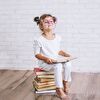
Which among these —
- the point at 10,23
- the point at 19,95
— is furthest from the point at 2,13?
the point at 19,95

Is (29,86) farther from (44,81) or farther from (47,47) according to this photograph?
(47,47)

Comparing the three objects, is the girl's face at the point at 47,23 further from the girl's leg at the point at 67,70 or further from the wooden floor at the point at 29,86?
the wooden floor at the point at 29,86

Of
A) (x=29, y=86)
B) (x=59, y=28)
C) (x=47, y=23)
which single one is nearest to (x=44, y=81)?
(x=29, y=86)

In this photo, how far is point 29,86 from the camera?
10.1 ft

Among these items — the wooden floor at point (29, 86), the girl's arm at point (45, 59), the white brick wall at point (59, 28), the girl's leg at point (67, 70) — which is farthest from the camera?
the white brick wall at point (59, 28)

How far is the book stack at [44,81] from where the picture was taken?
2.74 m

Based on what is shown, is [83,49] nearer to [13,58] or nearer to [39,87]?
[13,58]

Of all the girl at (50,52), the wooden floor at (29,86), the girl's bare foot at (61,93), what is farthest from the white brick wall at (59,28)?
the girl's bare foot at (61,93)

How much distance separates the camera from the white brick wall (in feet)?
11.9

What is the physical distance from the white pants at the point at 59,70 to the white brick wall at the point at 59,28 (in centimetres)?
99

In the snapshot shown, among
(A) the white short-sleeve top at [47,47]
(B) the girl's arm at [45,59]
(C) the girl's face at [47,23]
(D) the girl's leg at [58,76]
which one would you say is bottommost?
(D) the girl's leg at [58,76]

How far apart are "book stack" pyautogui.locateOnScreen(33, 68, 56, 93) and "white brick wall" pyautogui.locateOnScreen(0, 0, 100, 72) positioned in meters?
0.98

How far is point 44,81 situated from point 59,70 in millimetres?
230

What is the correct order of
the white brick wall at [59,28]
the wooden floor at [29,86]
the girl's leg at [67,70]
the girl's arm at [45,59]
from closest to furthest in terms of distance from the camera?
the girl's arm at [45,59]
the girl's leg at [67,70]
the wooden floor at [29,86]
the white brick wall at [59,28]
